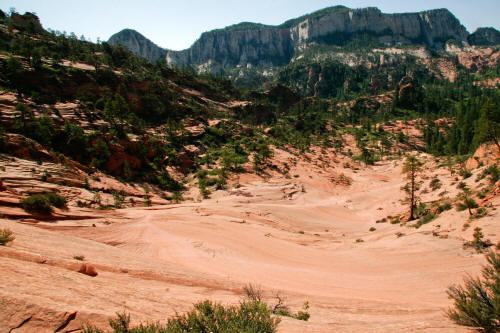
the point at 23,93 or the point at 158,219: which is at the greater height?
the point at 23,93

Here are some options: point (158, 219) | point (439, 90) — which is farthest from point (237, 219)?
point (439, 90)

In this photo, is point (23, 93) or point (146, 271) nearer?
point (146, 271)

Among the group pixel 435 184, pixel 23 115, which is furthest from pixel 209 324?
pixel 23 115

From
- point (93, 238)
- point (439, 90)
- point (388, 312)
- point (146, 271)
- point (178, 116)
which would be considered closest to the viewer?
point (388, 312)

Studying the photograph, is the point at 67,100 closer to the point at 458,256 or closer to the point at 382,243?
the point at 382,243

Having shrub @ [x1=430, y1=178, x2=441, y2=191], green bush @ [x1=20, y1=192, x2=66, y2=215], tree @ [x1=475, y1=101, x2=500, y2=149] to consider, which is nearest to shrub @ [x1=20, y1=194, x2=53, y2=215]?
green bush @ [x1=20, y1=192, x2=66, y2=215]

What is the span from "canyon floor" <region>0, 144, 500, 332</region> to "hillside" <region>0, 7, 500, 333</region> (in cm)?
8

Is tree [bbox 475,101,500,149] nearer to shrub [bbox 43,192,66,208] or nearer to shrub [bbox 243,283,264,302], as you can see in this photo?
shrub [bbox 243,283,264,302]

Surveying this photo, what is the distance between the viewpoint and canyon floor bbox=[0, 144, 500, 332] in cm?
659

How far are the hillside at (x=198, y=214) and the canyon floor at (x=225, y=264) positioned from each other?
8 cm

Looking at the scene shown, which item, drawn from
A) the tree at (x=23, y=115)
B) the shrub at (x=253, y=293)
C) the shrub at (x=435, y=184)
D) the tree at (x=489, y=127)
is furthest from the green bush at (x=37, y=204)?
the tree at (x=489, y=127)

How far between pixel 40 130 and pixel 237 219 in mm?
33073

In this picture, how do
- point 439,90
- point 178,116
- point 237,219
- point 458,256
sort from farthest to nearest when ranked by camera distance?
1. point 439,90
2. point 178,116
3. point 237,219
4. point 458,256

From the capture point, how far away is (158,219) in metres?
21.4
